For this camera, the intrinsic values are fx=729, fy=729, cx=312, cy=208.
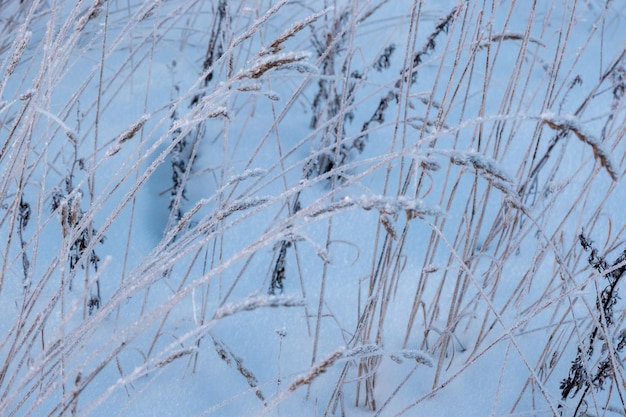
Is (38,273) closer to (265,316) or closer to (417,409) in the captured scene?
(265,316)

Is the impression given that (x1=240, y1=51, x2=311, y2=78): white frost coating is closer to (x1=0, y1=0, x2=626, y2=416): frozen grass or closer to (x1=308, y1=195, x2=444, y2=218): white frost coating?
(x1=0, y1=0, x2=626, y2=416): frozen grass

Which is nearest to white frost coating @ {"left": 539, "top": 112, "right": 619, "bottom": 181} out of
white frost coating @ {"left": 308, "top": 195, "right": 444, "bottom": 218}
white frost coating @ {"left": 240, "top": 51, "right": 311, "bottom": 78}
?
white frost coating @ {"left": 308, "top": 195, "right": 444, "bottom": 218}

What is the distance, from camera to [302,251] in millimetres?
1897

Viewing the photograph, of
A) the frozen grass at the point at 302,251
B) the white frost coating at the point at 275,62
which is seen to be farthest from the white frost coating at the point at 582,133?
the white frost coating at the point at 275,62

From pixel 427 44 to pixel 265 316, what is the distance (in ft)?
2.30

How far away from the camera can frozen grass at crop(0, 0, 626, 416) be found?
1.02 meters

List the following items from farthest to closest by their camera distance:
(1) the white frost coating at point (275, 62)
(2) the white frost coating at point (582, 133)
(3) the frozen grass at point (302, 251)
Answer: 1. (3) the frozen grass at point (302, 251)
2. (1) the white frost coating at point (275, 62)
3. (2) the white frost coating at point (582, 133)

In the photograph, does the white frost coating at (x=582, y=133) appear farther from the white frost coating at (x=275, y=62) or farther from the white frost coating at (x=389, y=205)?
the white frost coating at (x=275, y=62)

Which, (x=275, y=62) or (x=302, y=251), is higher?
(x=302, y=251)

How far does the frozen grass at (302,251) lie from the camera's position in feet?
3.33

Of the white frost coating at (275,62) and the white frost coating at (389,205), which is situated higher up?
the white frost coating at (275,62)

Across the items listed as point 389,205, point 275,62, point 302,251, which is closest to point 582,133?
point 389,205

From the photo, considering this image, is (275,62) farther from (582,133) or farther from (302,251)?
(302,251)

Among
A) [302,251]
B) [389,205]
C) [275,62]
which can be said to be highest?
[302,251]
